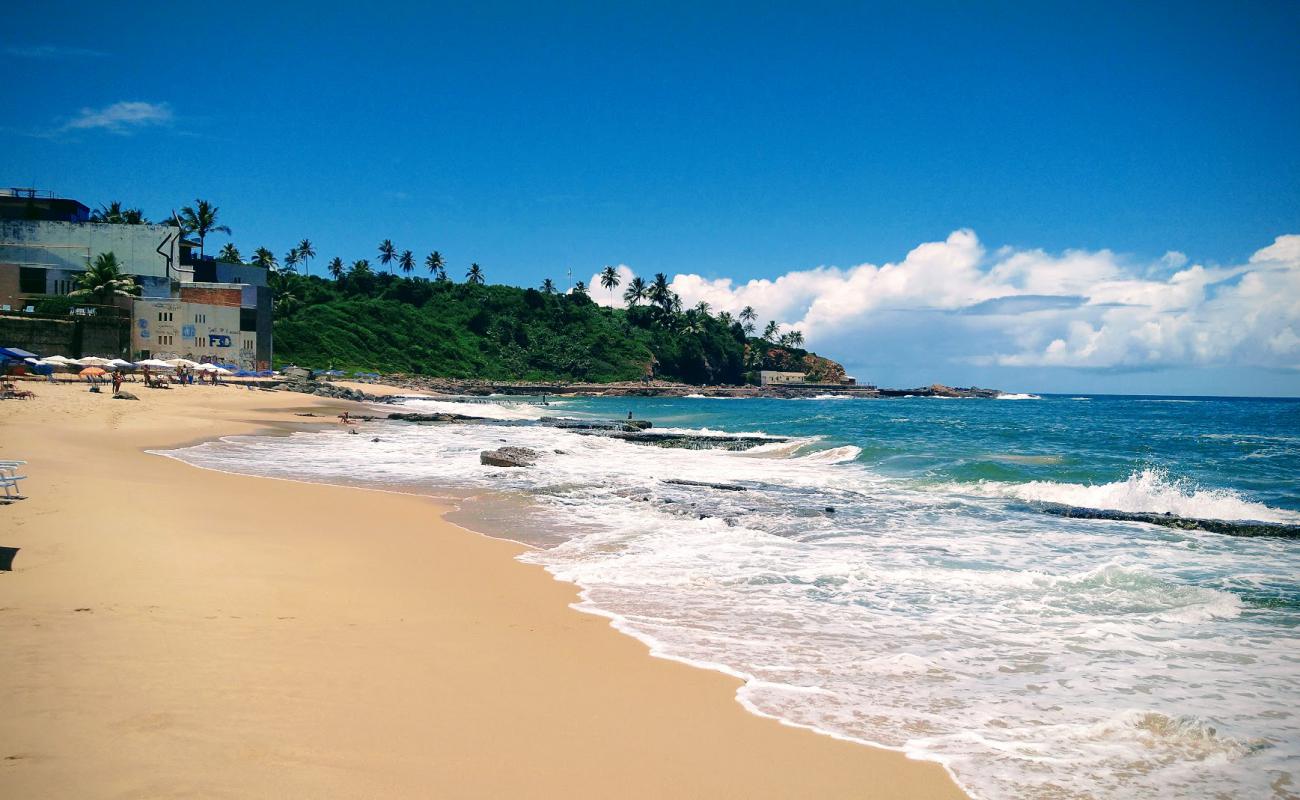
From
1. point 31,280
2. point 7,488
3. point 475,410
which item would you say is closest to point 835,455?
point 7,488

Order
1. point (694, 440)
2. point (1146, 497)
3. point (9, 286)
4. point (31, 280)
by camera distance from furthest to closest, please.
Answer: point (31, 280), point (9, 286), point (694, 440), point (1146, 497)

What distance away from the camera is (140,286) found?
60.0 meters

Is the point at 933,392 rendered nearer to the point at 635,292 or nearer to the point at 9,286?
the point at 635,292

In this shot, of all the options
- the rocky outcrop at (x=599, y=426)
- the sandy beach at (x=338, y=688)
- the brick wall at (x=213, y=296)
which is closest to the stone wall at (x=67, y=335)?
the brick wall at (x=213, y=296)

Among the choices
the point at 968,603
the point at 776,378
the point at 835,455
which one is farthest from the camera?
the point at 776,378

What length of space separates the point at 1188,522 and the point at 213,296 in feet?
226

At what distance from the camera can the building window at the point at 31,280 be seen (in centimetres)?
5906

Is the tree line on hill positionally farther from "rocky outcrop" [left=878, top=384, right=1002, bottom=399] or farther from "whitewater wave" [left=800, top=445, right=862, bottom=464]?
"whitewater wave" [left=800, top=445, right=862, bottom=464]

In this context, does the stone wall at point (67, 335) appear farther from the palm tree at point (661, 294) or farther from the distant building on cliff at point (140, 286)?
the palm tree at point (661, 294)

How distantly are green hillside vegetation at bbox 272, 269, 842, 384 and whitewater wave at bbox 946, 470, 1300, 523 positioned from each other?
90413 millimetres

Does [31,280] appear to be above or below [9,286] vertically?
above

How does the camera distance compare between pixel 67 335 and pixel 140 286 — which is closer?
pixel 67 335

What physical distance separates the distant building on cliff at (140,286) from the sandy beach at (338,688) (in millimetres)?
58226

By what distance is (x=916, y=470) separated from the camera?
22.6m
